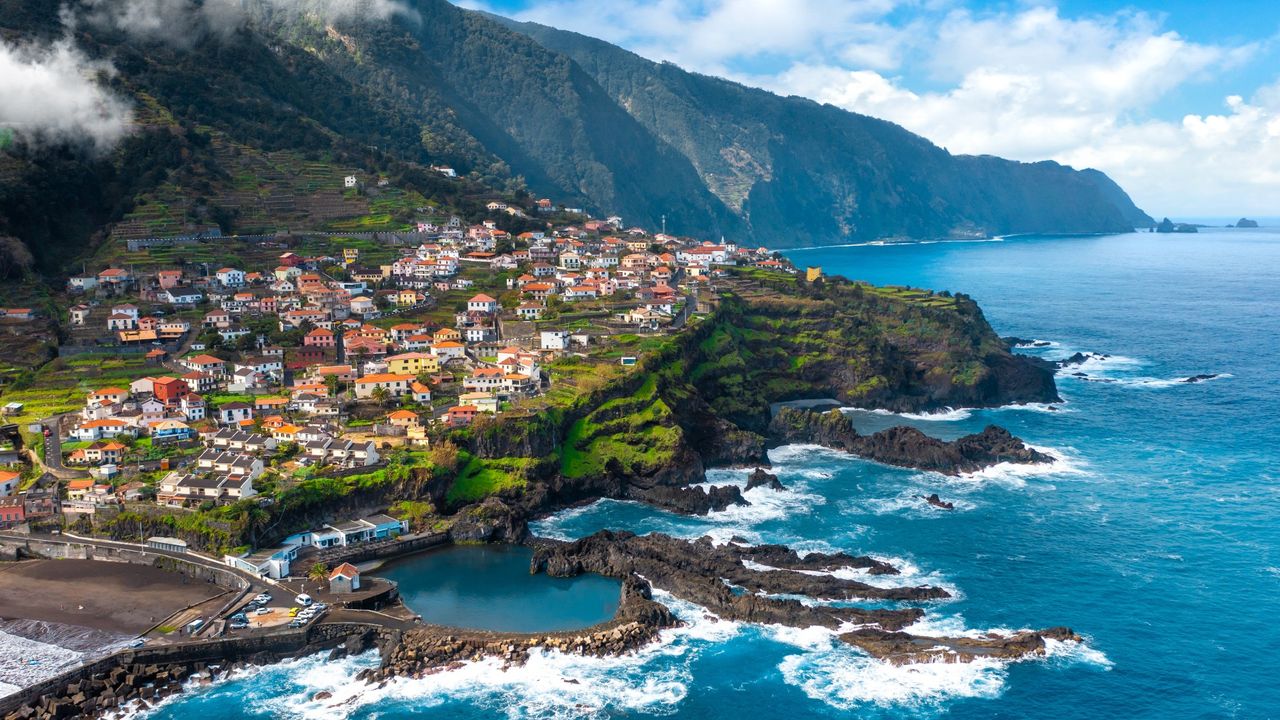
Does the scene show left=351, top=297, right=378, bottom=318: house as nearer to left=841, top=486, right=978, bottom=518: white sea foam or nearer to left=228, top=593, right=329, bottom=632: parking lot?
left=228, top=593, right=329, bottom=632: parking lot

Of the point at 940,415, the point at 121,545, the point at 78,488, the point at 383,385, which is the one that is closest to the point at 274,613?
the point at 121,545

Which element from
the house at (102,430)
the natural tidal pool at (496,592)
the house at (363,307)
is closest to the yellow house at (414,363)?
the house at (363,307)

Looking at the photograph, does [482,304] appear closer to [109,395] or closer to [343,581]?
[109,395]

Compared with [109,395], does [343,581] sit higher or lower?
lower

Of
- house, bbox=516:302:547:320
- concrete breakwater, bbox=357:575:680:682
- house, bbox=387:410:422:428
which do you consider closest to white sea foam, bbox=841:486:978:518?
concrete breakwater, bbox=357:575:680:682

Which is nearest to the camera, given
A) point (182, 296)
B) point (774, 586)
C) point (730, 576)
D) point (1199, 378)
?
point (774, 586)

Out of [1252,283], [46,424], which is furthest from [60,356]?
[1252,283]
